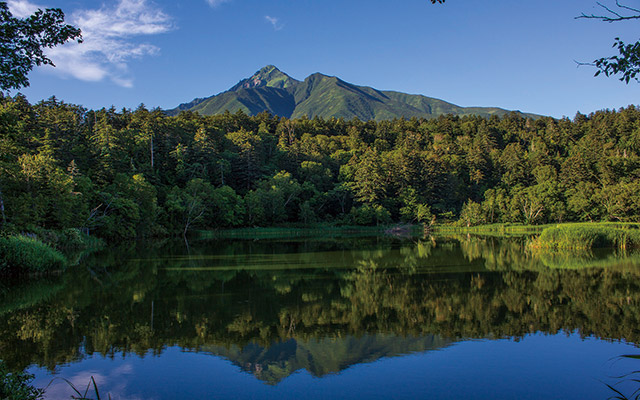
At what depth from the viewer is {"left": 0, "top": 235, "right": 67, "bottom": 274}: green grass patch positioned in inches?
707

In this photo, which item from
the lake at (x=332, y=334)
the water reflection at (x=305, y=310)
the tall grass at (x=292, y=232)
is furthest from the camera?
the tall grass at (x=292, y=232)

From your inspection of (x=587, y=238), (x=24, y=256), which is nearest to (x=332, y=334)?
(x=24, y=256)

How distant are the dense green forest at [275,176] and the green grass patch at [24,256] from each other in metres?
8.55

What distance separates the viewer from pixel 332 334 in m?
10.5

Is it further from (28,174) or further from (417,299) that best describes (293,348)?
(28,174)

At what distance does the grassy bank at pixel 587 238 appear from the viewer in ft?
93.0

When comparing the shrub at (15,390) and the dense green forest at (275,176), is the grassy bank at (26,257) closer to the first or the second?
the dense green forest at (275,176)

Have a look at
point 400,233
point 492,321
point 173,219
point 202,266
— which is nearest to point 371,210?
point 400,233

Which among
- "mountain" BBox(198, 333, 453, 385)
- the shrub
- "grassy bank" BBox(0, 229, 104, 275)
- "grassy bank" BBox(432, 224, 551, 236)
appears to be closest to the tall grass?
"grassy bank" BBox(432, 224, 551, 236)

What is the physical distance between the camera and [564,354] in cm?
901

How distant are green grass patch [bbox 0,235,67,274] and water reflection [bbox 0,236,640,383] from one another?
119 cm

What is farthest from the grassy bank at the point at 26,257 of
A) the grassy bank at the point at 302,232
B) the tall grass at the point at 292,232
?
the grassy bank at the point at 302,232

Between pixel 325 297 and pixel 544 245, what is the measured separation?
20.7 metres

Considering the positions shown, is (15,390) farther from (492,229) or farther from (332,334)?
(492,229)
